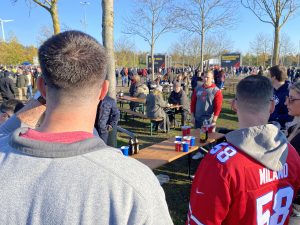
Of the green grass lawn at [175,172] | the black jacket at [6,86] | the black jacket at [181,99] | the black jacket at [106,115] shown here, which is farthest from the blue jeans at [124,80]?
the black jacket at [106,115]

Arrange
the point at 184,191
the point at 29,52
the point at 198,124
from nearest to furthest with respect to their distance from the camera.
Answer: the point at 184,191, the point at 198,124, the point at 29,52

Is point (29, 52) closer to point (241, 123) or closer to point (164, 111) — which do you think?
point (164, 111)

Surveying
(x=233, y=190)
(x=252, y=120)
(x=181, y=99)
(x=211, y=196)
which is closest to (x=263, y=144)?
(x=252, y=120)

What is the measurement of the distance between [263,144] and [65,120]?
125 centimetres

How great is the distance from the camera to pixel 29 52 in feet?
195

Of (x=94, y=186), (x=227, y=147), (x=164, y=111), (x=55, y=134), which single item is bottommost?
(x=164, y=111)

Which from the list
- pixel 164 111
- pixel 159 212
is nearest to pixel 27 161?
pixel 159 212

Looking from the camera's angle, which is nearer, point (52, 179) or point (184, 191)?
point (52, 179)

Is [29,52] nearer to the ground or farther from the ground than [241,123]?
farther from the ground

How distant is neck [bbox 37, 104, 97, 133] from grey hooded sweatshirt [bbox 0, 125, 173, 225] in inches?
3.6

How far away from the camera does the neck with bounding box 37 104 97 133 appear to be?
913 mm

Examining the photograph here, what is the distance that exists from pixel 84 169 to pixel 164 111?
26.5 feet

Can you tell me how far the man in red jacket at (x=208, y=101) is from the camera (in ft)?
18.6

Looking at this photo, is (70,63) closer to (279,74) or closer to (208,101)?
(279,74)
